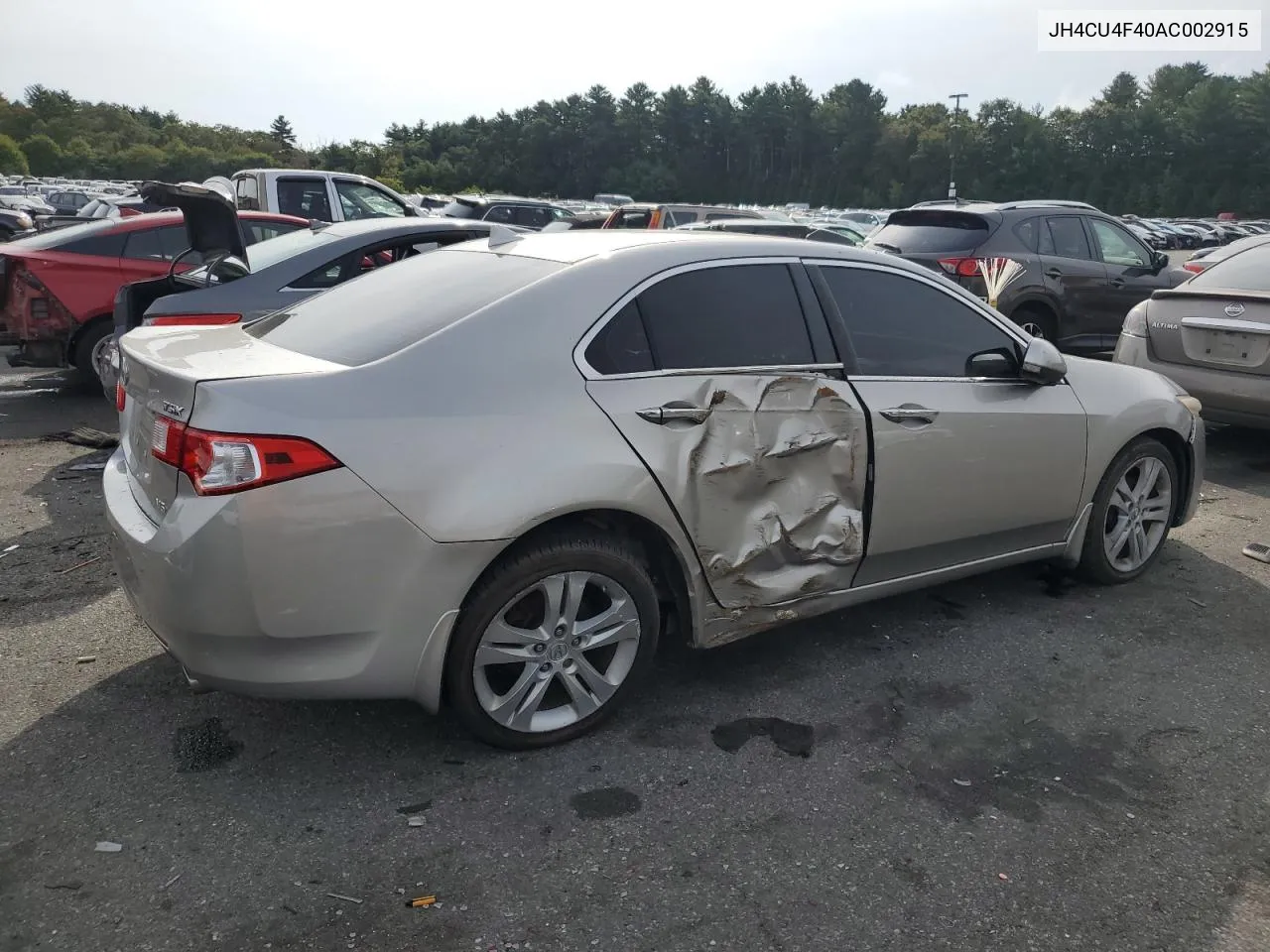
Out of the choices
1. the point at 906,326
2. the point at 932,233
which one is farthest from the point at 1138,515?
Result: the point at 932,233

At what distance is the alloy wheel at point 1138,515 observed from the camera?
183 inches

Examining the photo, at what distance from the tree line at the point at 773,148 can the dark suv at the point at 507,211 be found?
168ft

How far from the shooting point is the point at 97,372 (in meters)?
8.16

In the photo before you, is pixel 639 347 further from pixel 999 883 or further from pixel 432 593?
pixel 999 883

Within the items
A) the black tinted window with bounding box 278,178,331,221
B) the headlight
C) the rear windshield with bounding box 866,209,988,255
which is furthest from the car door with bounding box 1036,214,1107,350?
the black tinted window with bounding box 278,178,331,221

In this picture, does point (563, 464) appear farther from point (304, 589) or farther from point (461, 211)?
point (461, 211)

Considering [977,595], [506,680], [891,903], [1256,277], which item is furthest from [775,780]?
[1256,277]

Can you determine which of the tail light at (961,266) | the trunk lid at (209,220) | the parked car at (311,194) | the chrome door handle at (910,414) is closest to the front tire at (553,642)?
the chrome door handle at (910,414)

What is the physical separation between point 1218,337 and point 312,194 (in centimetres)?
1097

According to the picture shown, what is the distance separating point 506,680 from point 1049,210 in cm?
855

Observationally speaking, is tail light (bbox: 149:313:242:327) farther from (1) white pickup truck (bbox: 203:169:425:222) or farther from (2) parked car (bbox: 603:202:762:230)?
(2) parked car (bbox: 603:202:762:230)

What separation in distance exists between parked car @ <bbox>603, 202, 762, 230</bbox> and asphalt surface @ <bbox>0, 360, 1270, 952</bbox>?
12.8 m

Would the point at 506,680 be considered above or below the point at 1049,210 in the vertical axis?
below

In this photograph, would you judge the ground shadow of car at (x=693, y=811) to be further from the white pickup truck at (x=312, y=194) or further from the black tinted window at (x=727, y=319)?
the white pickup truck at (x=312, y=194)
